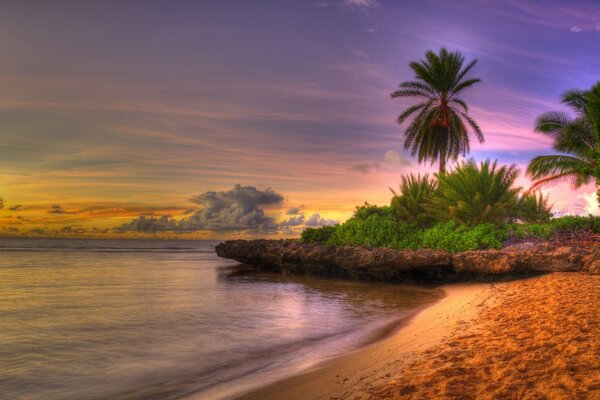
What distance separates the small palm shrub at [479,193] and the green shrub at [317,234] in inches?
346

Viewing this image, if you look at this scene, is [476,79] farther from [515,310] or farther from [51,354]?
[51,354]

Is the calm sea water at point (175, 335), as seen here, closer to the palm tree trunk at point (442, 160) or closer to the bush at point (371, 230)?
the bush at point (371, 230)

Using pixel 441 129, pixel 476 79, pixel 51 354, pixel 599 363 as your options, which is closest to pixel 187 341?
pixel 51 354

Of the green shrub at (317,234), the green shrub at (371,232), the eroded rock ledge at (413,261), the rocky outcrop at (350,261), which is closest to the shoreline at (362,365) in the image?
the eroded rock ledge at (413,261)

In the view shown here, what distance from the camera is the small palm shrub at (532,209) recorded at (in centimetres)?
2659

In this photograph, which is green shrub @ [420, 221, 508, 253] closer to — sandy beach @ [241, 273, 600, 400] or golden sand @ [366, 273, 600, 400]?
sandy beach @ [241, 273, 600, 400]

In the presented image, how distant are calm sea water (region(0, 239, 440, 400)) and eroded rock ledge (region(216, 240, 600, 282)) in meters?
1.44

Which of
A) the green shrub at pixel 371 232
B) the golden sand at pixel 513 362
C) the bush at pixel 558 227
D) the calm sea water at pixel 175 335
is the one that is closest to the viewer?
the golden sand at pixel 513 362

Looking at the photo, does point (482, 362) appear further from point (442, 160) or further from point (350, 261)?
point (442, 160)

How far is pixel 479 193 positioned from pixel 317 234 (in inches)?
437

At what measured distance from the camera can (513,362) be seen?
15.8ft

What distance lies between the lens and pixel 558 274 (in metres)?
14.2

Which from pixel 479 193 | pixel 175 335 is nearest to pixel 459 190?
pixel 479 193

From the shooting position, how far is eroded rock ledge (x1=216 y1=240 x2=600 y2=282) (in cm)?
A: 1510
